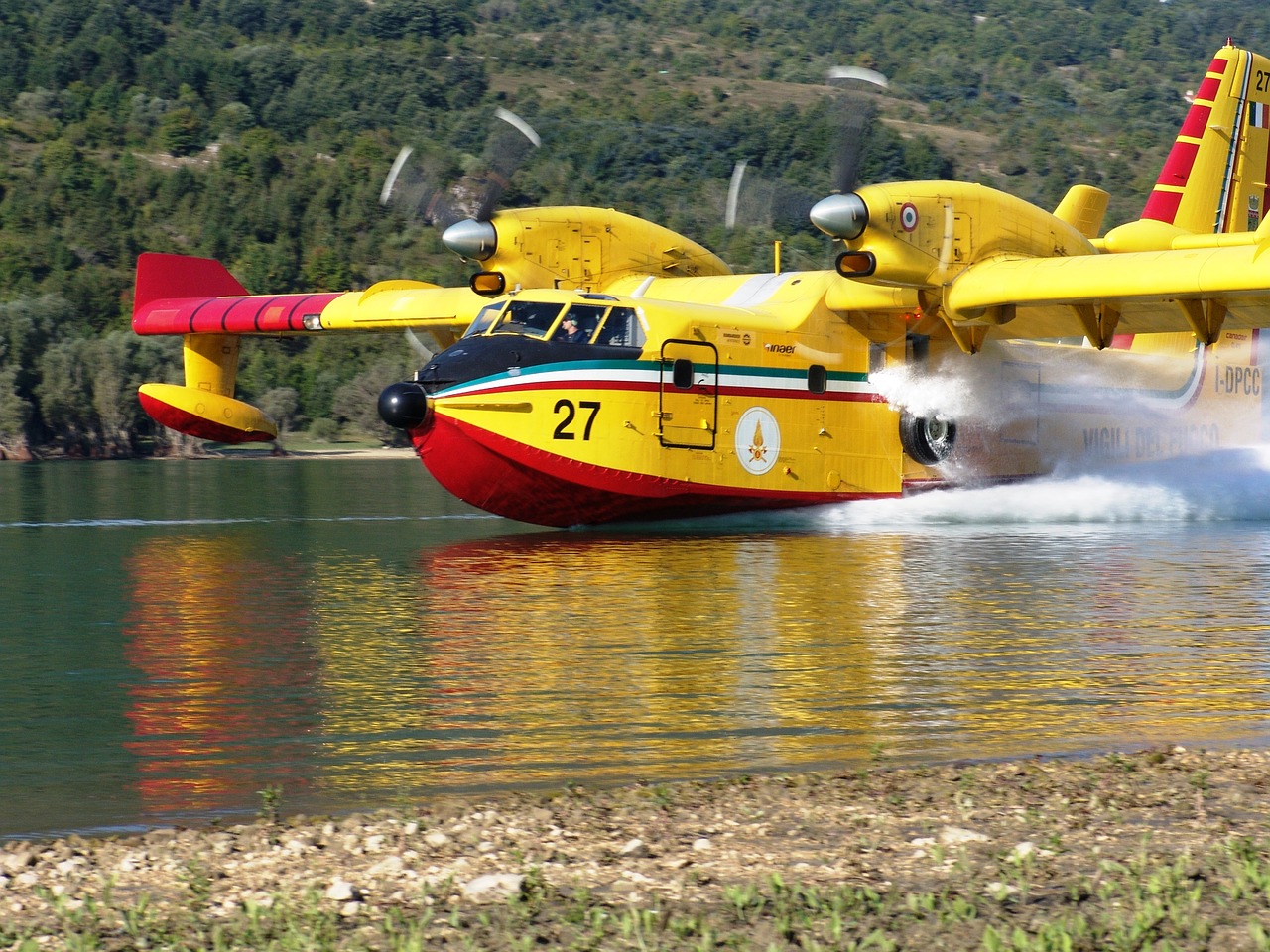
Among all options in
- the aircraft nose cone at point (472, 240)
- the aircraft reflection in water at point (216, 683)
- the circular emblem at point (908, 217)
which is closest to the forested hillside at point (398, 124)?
the aircraft nose cone at point (472, 240)

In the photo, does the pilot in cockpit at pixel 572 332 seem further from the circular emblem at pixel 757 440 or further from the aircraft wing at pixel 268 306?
the aircraft wing at pixel 268 306

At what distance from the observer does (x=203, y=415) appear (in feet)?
78.7

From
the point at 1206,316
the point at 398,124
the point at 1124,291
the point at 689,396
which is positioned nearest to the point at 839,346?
the point at 689,396

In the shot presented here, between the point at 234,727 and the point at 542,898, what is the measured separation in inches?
125

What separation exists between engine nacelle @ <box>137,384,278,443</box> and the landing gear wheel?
9955mm

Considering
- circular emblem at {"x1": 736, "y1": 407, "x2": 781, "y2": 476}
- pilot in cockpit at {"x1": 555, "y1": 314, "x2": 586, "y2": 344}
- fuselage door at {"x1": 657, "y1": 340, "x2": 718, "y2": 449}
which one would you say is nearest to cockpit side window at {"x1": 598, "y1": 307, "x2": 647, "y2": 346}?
pilot in cockpit at {"x1": 555, "y1": 314, "x2": 586, "y2": 344}

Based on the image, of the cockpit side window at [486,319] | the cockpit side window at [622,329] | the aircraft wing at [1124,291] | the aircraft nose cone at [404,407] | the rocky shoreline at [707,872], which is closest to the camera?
the rocky shoreline at [707,872]

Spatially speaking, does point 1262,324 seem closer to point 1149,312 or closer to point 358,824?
point 1149,312

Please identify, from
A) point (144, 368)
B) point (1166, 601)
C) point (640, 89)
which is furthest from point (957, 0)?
point (1166, 601)

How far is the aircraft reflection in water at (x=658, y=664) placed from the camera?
271 inches

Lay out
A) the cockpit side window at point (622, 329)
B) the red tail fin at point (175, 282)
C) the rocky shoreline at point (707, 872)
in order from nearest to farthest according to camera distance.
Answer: the rocky shoreline at point (707, 872)
the cockpit side window at point (622, 329)
the red tail fin at point (175, 282)

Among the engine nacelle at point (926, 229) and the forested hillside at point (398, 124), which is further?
the forested hillside at point (398, 124)

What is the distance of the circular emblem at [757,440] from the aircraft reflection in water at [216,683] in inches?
250

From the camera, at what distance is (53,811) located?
5934mm
